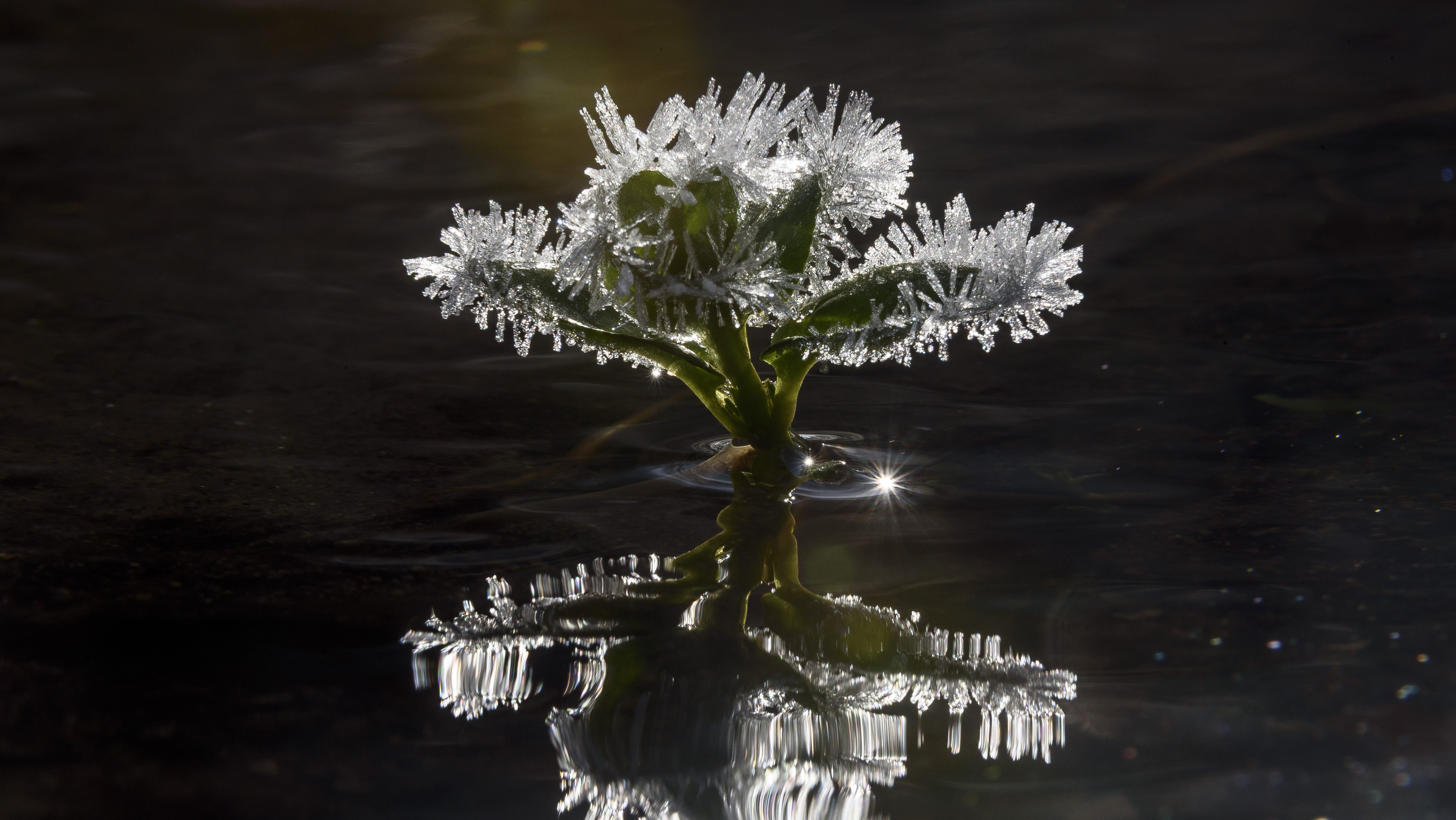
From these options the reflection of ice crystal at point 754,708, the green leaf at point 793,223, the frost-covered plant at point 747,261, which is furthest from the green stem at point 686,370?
the reflection of ice crystal at point 754,708

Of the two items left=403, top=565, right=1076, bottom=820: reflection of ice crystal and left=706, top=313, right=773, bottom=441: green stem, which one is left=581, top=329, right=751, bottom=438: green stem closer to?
left=706, top=313, right=773, bottom=441: green stem

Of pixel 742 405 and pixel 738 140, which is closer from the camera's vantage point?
pixel 738 140

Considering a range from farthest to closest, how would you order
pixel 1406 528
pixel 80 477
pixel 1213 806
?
pixel 80 477 → pixel 1406 528 → pixel 1213 806

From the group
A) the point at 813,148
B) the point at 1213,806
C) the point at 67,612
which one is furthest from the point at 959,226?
the point at 67,612

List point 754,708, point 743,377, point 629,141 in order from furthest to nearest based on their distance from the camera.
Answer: point 743,377, point 629,141, point 754,708

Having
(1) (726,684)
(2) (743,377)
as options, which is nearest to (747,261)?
(2) (743,377)

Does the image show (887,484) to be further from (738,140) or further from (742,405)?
(738,140)

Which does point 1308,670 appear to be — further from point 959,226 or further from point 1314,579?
point 959,226

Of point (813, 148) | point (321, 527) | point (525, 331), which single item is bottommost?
point (321, 527)
